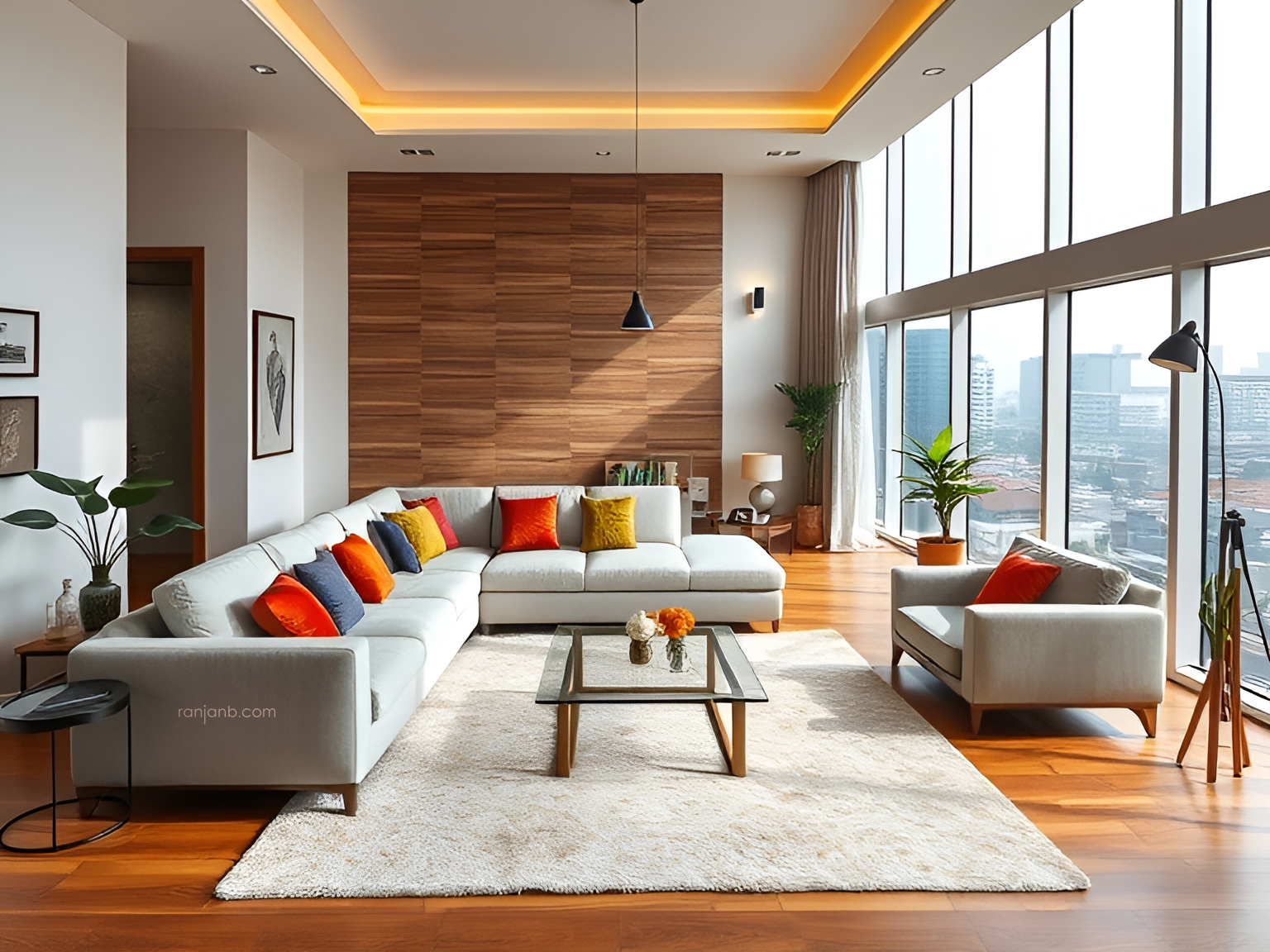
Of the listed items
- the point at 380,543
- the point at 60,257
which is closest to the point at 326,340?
the point at 380,543

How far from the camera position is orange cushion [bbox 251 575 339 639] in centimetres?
368

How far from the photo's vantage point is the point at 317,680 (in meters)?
3.24

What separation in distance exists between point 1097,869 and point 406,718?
2.55 meters

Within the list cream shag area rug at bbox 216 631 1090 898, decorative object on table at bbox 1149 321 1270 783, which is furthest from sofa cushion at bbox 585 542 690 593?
decorative object on table at bbox 1149 321 1270 783

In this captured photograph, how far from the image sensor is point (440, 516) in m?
6.39

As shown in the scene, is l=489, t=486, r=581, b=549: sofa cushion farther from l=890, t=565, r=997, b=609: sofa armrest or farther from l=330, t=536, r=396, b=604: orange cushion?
l=890, t=565, r=997, b=609: sofa armrest

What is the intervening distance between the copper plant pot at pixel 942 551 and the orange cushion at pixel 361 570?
3.45 m

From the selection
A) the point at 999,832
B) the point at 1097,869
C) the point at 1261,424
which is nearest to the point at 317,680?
the point at 999,832

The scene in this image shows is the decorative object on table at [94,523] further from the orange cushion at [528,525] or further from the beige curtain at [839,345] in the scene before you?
the beige curtain at [839,345]

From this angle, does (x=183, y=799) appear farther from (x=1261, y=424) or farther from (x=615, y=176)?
(x=615, y=176)

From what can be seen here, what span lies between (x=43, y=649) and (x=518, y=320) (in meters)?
5.20

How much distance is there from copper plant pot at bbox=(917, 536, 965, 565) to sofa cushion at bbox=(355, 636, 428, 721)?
3514mm

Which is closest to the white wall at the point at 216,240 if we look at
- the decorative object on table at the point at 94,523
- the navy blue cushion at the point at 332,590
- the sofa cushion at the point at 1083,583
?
the decorative object on table at the point at 94,523

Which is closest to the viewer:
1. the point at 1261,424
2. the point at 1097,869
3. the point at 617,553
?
the point at 1097,869
